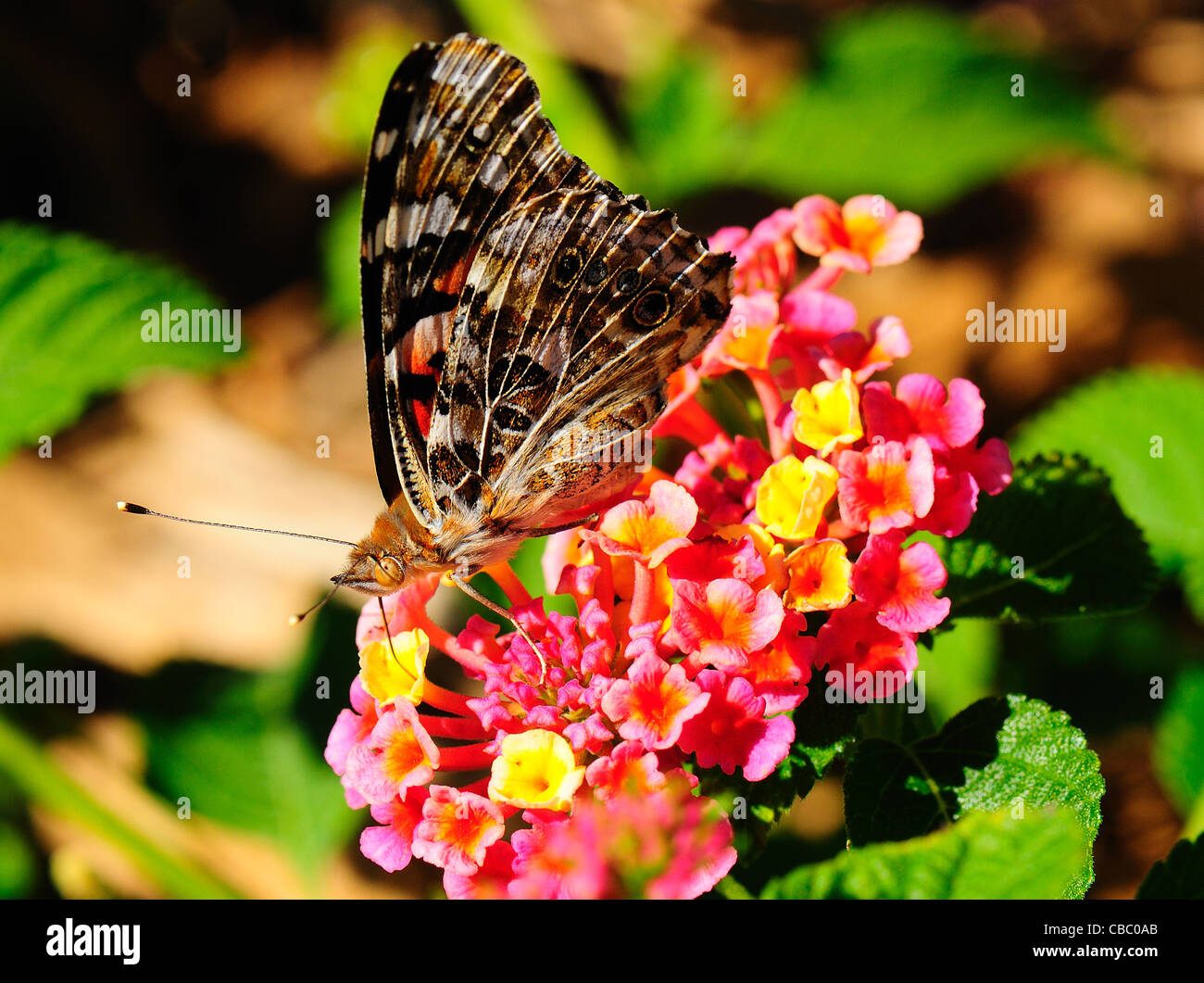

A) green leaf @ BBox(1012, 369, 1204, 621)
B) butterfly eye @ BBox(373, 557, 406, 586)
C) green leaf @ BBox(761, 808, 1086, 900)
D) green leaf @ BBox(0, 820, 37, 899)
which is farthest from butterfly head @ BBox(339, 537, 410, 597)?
green leaf @ BBox(0, 820, 37, 899)

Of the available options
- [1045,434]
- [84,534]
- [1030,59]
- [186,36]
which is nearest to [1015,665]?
[1045,434]

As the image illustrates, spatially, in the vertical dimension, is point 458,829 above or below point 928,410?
below

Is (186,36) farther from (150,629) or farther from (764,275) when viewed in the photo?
(764,275)

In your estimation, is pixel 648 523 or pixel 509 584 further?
pixel 509 584

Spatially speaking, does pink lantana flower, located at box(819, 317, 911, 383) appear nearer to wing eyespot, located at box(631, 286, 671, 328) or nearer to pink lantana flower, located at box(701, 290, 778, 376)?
pink lantana flower, located at box(701, 290, 778, 376)

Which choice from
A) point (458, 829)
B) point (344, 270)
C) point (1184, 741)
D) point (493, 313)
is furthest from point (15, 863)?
point (1184, 741)

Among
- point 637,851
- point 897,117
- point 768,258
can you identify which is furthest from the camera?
point 897,117

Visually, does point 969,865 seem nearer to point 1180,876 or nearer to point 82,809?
point 1180,876
